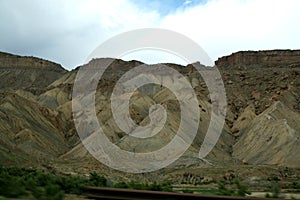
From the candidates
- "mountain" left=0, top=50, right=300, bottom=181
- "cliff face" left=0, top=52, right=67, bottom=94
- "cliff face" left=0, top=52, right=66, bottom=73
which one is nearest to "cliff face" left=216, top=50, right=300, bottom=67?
"mountain" left=0, top=50, right=300, bottom=181

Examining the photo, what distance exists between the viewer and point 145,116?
301 feet

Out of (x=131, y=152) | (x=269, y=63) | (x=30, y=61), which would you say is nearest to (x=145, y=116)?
(x=131, y=152)

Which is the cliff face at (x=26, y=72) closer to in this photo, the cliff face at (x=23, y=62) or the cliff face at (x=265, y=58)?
the cliff face at (x=23, y=62)

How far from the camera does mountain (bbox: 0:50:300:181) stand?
7344cm

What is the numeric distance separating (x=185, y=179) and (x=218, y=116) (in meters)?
40.3

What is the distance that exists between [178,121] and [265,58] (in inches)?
2383

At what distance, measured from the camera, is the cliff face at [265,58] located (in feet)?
450

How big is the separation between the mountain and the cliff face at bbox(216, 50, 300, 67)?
1.65 feet

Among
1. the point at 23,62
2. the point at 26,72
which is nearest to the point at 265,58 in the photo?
the point at 26,72

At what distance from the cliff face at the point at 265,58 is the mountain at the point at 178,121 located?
503 millimetres

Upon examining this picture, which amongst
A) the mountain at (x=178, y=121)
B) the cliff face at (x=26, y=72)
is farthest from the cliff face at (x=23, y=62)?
the mountain at (x=178, y=121)

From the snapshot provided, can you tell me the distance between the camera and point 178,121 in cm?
8706

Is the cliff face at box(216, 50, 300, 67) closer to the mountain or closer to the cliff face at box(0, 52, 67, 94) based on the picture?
the mountain

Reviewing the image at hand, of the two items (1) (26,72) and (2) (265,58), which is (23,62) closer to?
(1) (26,72)
